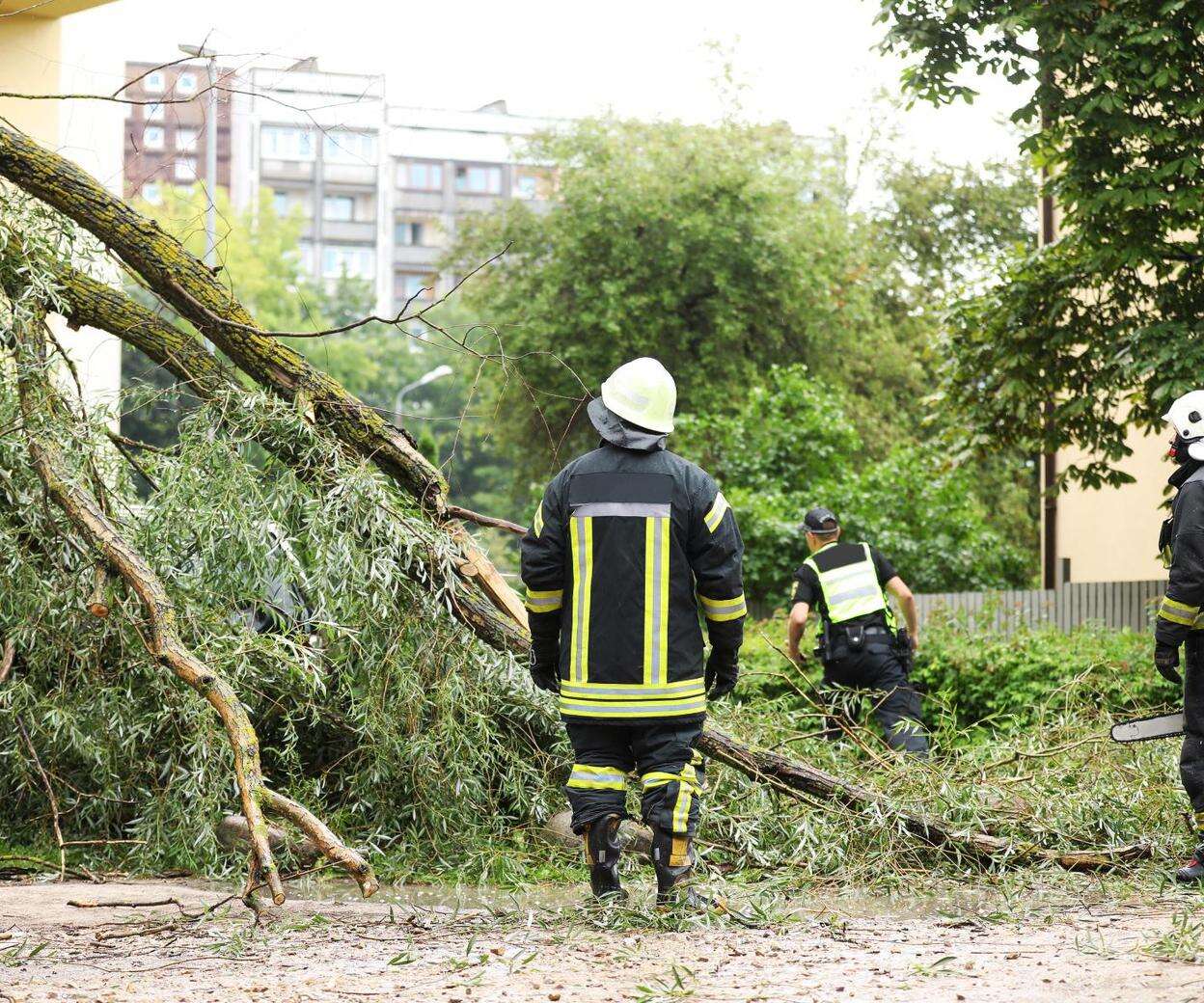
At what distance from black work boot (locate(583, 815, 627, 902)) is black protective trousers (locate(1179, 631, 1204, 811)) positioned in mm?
2222

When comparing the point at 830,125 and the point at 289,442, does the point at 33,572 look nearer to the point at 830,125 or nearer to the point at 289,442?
the point at 289,442

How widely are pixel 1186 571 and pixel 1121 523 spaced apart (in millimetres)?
12022

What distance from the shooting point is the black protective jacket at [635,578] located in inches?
187

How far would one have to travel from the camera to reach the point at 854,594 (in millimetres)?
8117

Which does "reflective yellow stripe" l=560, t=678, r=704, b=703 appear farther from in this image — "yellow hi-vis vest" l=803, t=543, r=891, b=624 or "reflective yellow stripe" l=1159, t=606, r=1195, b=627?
"yellow hi-vis vest" l=803, t=543, r=891, b=624

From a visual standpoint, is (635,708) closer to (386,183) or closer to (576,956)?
(576,956)

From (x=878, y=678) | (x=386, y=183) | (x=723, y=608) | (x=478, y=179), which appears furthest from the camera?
(x=478, y=179)

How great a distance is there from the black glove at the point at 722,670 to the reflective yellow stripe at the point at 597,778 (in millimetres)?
457

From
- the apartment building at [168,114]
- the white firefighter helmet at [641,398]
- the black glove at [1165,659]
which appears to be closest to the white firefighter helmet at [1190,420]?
the black glove at [1165,659]

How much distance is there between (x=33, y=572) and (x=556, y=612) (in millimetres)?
2621

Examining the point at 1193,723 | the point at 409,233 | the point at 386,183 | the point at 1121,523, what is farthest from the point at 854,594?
the point at 409,233

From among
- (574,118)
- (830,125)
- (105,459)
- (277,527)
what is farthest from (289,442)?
(830,125)

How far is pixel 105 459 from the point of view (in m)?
6.59

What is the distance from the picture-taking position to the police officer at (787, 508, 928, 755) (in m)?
7.98
